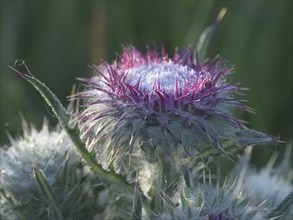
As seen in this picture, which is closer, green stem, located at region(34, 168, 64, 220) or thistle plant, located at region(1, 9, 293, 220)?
thistle plant, located at region(1, 9, 293, 220)

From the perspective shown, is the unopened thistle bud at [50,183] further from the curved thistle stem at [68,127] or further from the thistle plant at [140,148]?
the curved thistle stem at [68,127]

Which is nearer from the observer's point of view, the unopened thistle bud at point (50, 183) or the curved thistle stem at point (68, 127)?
the curved thistle stem at point (68, 127)

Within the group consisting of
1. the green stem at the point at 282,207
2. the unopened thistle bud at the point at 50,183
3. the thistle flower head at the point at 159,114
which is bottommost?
the green stem at the point at 282,207

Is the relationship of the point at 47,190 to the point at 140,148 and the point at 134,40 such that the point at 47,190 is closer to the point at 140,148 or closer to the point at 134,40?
the point at 140,148

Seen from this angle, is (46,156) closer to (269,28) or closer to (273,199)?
(273,199)

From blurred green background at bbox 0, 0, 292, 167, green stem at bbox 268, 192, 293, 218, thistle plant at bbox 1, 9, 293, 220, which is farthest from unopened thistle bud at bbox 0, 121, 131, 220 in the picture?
blurred green background at bbox 0, 0, 292, 167

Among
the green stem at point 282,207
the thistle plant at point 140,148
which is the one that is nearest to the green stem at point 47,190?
the thistle plant at point 140,148

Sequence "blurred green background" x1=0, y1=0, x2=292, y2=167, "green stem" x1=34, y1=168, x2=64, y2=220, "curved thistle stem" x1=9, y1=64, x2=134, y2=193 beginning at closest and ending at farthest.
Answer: "curved thistle stem" x1=9, y1=64, x2=134, y2=193 < "green stem" x1=34, y1=168, x2=64, y2=220 < "blurred green background" x1=0, y1=0, x2=292, y2=167

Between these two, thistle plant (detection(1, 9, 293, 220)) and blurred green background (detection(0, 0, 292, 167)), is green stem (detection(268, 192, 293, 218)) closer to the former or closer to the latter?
thistle plant (detection(1, 9, 293, 220))

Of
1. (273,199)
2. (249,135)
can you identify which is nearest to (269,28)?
(273,199)
